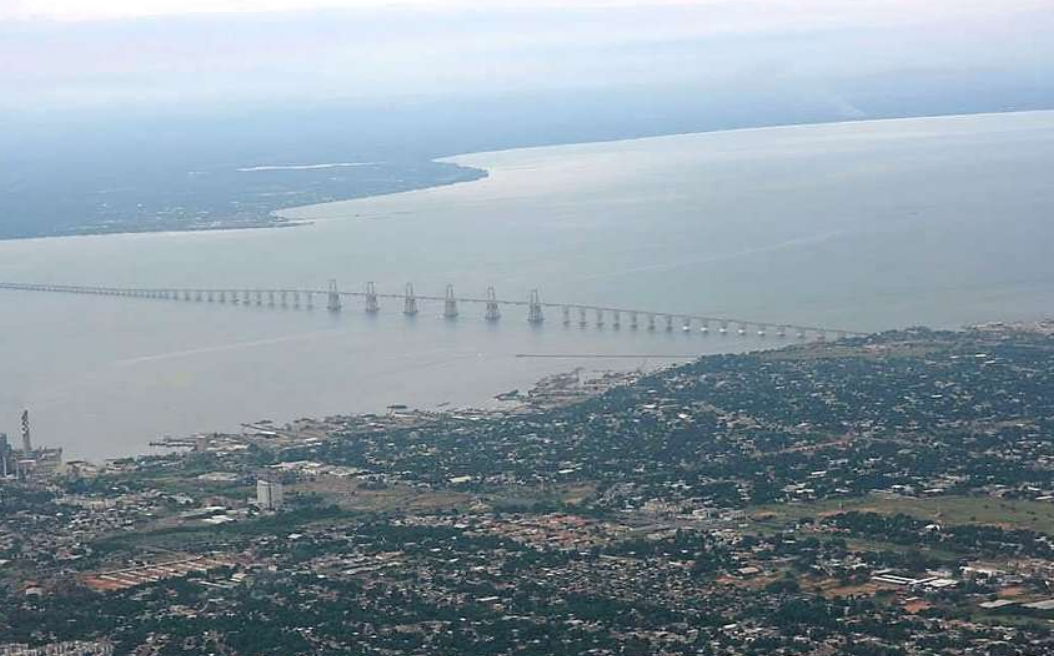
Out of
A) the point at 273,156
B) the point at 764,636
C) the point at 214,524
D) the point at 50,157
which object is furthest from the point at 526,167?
the point at 764,636

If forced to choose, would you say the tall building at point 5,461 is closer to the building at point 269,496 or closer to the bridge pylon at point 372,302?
the building at point 269,496

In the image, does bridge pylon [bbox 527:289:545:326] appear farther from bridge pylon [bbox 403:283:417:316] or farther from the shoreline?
the shoreline

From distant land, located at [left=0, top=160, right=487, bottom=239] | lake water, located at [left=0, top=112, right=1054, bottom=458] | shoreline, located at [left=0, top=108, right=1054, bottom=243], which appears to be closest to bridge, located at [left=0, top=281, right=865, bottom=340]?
lake water, located at [left=0, top=112, right=1054, bottom=458]

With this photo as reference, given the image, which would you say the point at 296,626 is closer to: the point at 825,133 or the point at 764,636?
the point at 764,636

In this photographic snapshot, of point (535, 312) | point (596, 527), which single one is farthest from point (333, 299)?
point (596, 527)

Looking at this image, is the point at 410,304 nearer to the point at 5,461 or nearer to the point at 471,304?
the point at 471,304

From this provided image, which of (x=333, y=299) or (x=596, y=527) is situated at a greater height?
(x=333, y=299)

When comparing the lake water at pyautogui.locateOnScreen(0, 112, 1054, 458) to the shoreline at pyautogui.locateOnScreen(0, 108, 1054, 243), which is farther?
the shoreline at pyautogui.locateOnScreen(0, 108, 1054, 243)
